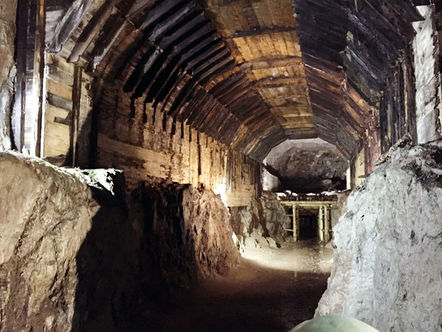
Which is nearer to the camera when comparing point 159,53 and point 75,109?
point 75,109

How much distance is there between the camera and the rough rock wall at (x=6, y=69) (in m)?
4.79

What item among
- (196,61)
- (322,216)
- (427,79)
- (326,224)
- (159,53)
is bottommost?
(326,224)

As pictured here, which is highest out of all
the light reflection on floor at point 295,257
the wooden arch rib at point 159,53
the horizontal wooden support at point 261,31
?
the horizontal wooden support at point 261,31

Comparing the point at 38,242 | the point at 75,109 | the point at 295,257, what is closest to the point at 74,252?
the point at 38,242

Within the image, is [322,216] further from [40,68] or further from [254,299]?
[40,68]

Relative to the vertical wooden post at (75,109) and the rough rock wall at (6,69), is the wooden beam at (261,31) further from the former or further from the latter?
the rough rock wall at (6,69)

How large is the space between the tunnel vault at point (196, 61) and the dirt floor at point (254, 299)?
375 centimetres

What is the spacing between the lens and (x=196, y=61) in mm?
7641

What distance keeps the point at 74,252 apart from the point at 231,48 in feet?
18.8

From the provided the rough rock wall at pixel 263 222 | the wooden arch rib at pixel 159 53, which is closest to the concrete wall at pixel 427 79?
the wooden arch rib at pixel 159 53

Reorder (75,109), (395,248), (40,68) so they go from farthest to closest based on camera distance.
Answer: (75,109) < (40,68) < (395,248)

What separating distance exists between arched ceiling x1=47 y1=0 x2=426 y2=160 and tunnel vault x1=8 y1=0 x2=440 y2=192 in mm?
22

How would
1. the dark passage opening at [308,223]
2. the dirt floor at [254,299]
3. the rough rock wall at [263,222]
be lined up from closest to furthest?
the dirt floor at [254,299] < the rough rock wall at [263,222] < the dark passage opening at [308,223]

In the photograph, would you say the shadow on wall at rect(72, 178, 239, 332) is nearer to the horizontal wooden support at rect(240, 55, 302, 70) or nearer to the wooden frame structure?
the horizontal wooden support at rect(240, 55, 302, 70)
